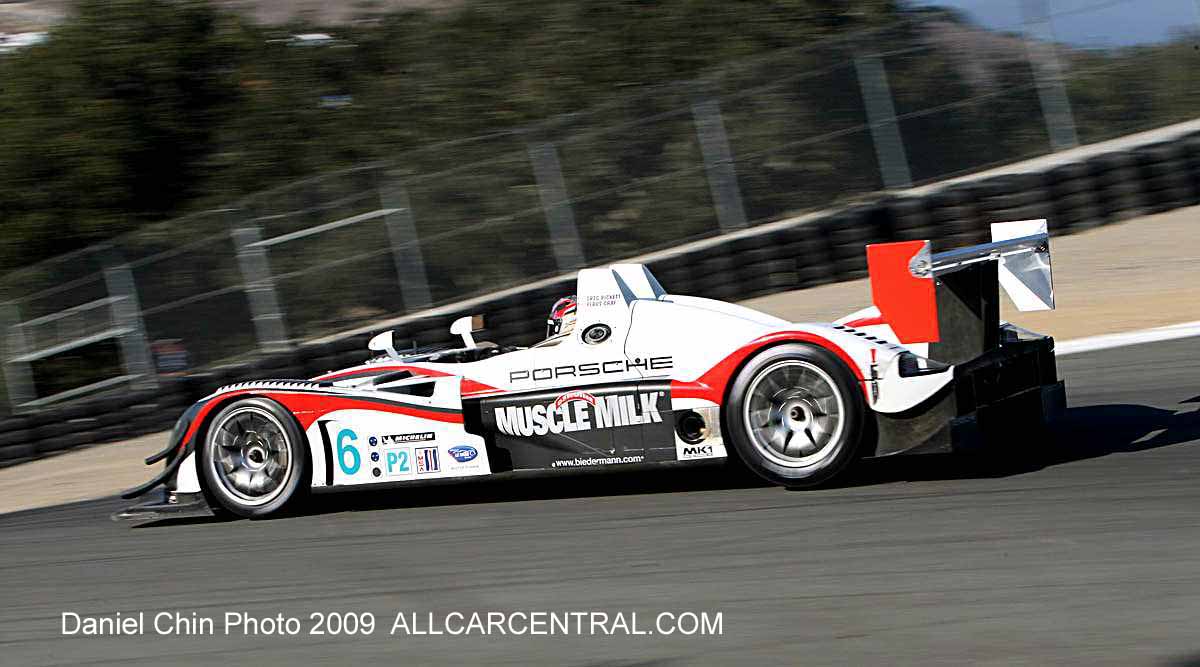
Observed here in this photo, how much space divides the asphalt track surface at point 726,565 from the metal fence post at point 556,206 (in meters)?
6.36

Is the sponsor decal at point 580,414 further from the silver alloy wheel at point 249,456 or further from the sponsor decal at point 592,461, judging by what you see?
the silver alloy wheel at point 249,456

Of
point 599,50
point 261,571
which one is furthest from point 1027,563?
point 599,50

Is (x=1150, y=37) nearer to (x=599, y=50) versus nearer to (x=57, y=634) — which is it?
(x=599, y=50)

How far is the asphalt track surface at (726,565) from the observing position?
178 inches

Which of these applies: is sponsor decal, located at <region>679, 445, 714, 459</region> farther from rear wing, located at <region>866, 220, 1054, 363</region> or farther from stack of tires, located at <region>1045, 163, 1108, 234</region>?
stack of tires, located at <region>1045, 163, 1108, 234</region>

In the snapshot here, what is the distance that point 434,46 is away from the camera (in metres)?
20.0

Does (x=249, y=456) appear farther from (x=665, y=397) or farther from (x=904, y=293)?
(x=904, y=293)

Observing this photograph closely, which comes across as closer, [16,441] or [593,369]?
[593,369]

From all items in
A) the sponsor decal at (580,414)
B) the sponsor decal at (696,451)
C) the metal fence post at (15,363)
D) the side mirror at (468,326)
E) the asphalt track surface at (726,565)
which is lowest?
the asphalt track surface at (726,565)

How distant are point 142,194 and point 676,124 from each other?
8336mm

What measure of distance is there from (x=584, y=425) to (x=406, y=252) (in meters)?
7.17

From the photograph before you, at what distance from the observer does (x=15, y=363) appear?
41.5 feet

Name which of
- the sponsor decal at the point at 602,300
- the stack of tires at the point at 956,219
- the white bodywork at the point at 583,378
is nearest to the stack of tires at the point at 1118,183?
the stack of tires at the point at 956,219

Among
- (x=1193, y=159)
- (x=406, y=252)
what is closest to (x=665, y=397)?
(x=406, y=252)
